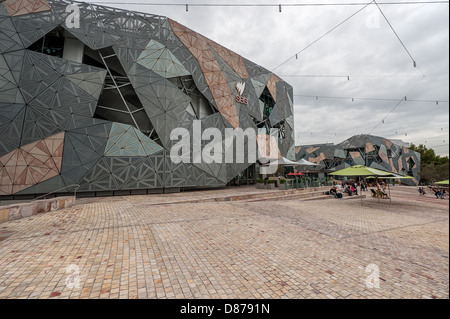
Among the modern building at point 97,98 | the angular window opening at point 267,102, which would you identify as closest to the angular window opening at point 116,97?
the modern building at point 97,98

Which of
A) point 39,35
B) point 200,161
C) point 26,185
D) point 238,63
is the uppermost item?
point 238,63

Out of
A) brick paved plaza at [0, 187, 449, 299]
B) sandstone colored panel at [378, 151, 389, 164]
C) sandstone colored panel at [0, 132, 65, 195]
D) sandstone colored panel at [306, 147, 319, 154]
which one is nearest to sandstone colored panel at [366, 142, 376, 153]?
sandstone colored panel at [378, 151, 389, 164]

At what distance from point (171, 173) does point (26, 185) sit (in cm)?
1031

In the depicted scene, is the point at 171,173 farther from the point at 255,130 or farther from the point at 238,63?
the point at 238,63

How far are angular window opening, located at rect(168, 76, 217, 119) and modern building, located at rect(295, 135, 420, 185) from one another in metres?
47.2

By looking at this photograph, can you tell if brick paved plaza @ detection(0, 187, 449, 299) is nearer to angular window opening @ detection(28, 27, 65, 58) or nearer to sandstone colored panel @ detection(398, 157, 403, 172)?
angular window opening @ detection(28, 27, 65, 58)

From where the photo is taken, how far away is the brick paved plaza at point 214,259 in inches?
121

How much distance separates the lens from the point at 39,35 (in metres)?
15.1

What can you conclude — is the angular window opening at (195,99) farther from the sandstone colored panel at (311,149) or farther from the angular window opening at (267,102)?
the sandstone colored panel at (311,149)

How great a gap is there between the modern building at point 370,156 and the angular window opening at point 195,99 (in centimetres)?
4719

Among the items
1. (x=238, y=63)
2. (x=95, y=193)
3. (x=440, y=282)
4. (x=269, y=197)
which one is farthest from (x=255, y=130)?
(x=440, y=282)

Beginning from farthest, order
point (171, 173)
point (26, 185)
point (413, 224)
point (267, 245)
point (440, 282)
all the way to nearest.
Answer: point (171, 173), point (26, 185), point (413, 224), point (267, 245), point (440, 282)
